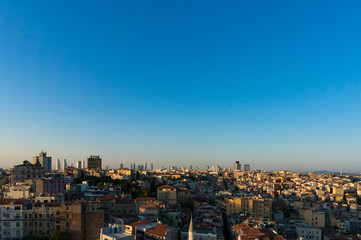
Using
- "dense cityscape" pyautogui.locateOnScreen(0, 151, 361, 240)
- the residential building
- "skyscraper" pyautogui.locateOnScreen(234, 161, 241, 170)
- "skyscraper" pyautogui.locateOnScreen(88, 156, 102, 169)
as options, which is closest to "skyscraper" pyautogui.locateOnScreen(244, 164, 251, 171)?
"skyscraper" pyautogui.locateOnScreen(234, 161, 241, 170)

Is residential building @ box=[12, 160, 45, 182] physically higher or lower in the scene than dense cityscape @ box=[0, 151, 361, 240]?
higher

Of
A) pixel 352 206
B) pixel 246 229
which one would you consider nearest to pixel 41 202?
pixel 246 229

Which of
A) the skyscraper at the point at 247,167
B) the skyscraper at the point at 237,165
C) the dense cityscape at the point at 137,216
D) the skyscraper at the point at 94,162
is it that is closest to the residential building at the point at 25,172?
the dense cityscape at the point at 137,216

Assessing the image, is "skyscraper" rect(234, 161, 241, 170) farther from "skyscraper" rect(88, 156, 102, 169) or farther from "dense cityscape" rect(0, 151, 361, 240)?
"dense cityscape" rect(0, 151, 361, 240)

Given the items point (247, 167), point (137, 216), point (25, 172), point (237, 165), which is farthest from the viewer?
point (247, 167)

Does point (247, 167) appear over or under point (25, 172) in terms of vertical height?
under

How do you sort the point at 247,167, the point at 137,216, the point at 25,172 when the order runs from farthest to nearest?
the point at 247,167 → the point at 25,172 → the point at 137,216

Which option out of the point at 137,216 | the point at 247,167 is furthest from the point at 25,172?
the point at 247,167

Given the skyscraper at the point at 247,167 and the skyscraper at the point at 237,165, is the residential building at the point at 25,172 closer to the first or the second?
the skyscraper at the point at 237,165

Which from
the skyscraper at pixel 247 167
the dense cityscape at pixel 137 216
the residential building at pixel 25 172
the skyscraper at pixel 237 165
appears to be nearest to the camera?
the dense cityscape at pixel 137 216

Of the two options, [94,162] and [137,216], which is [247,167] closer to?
[94,162]

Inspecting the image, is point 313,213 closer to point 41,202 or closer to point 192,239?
point 192,239
